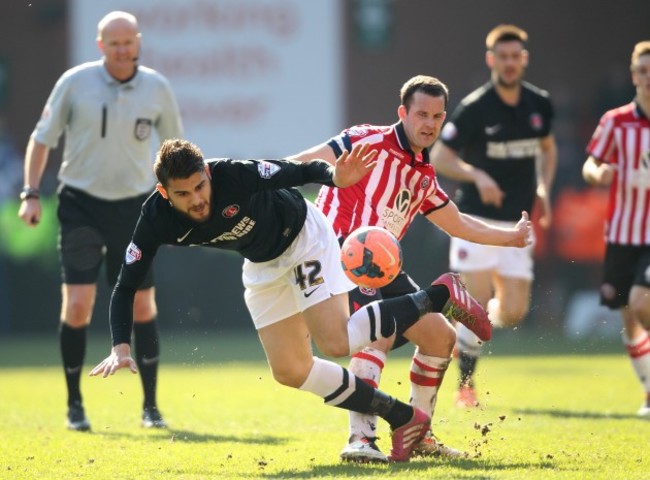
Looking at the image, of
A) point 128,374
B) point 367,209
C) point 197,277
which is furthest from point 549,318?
point 367,209

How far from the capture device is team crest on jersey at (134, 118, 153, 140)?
8.78 meters

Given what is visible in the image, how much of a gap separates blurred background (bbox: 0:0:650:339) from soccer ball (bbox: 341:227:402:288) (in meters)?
9.41

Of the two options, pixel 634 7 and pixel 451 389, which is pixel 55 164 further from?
pixel 451 389

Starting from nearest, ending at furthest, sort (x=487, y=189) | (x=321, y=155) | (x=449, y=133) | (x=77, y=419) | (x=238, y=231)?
(x=238, y=231), (x=321, y=155), (x=77, y=419), (x=487, y=189), (x=449, y=133)

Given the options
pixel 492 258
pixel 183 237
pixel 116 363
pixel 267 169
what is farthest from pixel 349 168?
pixel 492 258

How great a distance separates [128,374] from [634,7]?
13222mm

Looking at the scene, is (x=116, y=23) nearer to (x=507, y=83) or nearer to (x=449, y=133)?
(x=449, y=133)

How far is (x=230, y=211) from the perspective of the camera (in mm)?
6277

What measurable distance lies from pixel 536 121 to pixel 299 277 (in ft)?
12.8

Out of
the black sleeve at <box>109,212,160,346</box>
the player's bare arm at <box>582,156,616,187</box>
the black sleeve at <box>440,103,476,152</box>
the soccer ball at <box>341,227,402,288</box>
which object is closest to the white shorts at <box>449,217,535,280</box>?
the black sleeve at <box>440,103,476,152</box>

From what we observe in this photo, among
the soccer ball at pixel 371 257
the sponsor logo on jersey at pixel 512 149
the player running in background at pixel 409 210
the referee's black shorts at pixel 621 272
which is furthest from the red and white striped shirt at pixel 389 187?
the sponsor logo on jersey at pixel 512 149

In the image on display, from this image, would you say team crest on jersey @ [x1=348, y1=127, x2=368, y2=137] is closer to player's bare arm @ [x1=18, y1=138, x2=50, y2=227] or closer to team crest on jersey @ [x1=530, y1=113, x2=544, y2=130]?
player's bare arm @ [x1=18, y1=138, x2=50, y2=227]

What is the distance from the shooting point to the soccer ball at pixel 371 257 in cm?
634

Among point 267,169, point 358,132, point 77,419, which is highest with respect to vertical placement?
point 358,132
